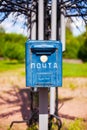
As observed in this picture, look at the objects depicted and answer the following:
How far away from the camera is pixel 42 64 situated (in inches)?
163

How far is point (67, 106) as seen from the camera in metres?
7.61

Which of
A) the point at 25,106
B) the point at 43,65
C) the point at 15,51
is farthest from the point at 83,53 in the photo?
the point at 43,65

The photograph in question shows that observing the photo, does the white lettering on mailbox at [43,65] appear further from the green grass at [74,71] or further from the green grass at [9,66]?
the green grass at [9,66]

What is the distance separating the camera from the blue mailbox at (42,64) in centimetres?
411

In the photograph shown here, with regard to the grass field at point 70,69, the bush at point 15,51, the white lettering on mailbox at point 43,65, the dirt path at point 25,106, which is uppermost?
the white lettering on mailbox at point 43,65

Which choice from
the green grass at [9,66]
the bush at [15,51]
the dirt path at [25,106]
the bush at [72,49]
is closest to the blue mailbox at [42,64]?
the dirt path at [25,106]

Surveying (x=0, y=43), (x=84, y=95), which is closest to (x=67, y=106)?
(x=84, y=95)

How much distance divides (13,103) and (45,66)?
3.97 metres

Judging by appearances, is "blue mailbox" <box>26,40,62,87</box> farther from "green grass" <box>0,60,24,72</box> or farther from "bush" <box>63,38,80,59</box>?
"bush" <box>63,38,80,59</box>

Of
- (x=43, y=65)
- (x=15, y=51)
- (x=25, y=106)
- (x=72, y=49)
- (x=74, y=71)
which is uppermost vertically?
(x=43, y=65)

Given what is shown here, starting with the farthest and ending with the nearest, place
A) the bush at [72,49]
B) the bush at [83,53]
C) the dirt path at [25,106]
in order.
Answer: the bush at [72,49] → the bush at [83,53] → the dirt path at [25,106]

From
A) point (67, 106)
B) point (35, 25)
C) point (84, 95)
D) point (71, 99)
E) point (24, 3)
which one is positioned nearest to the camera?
point (35, 25)

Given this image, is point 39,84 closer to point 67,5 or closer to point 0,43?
point 67,5

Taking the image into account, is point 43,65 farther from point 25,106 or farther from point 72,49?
point 72,49
